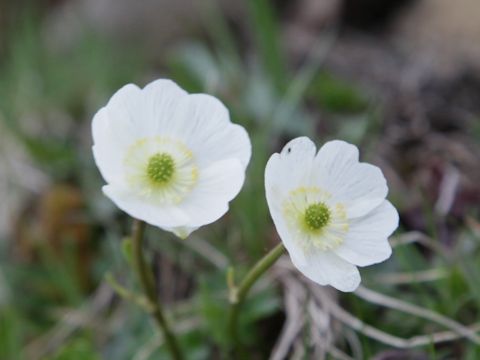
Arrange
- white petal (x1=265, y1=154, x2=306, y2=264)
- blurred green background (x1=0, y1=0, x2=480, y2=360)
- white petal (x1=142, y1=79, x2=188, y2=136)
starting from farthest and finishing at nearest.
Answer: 1. blurred green background (x1=0, y1=0, x2=480, y2=360)
2. white petal (x1=142, y1=79, x2=188, y2=136)
3. white petal (x1=265, y1=154, x2=306, y2=264)

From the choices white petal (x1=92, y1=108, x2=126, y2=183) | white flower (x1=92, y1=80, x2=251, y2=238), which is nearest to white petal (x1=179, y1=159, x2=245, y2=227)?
white flower (x1=92, y1=80, x2=251, y2=238)

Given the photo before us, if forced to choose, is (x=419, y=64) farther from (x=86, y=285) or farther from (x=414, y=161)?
(x=86, y=285)

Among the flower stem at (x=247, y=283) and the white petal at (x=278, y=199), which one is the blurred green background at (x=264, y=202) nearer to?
the flower stem at (x=247, y=283)

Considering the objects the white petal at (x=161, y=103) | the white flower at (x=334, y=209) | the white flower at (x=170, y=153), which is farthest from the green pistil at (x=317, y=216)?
the white petal at (x=161, y=103)

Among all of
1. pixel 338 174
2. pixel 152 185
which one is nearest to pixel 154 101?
pixel 152 185

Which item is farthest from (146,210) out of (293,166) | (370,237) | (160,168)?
(370,237)

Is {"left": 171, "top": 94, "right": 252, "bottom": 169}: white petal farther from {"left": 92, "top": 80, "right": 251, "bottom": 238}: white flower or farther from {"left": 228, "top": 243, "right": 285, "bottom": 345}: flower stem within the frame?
{"left": 228, "top": 243, "right": 285, "bottom": 345}: flower stem

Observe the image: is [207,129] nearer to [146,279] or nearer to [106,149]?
[106,149]
